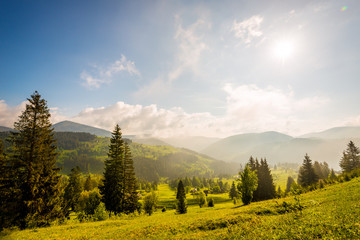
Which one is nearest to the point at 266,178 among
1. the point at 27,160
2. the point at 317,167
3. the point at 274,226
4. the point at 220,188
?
the point at 317,167

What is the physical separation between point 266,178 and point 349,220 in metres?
60.7

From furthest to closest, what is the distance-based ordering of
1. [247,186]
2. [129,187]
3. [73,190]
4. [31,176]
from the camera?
[73,190] → [129,187] → [247,186] → [31,176]

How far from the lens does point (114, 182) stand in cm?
3638

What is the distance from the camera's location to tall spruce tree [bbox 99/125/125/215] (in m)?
35.5

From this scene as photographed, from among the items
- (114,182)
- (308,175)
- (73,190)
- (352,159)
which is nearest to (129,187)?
(114,182)

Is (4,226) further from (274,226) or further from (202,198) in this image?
(202,198)

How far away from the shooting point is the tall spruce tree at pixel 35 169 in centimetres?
2244

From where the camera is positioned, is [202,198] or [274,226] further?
[202,198]

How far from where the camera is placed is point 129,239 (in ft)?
41.6

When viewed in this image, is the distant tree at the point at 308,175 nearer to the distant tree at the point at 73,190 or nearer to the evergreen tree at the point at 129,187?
the evergreen tree at the point at 129,187

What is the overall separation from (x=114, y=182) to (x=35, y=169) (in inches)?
620

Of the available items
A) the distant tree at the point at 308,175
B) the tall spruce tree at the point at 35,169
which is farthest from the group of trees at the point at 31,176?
the distant tree at the point at 308,175

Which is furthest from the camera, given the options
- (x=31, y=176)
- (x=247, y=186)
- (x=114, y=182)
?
(x=247, y=186)

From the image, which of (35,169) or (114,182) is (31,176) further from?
(114,182)
